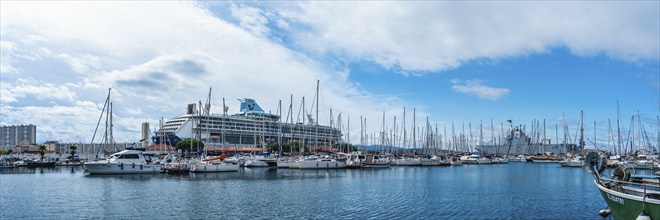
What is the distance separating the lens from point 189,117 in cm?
14912

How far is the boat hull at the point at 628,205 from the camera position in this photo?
18031mm

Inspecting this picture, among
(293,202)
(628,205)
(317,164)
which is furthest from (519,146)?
(628,205)

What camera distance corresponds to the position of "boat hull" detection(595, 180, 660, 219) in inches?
710

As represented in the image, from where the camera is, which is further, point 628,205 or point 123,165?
point 123,165

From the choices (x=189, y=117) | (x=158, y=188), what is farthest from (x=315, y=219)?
(x=189, y=117)

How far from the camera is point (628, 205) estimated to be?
1958 centimetres

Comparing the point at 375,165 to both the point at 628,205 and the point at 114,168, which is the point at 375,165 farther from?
the point at 628,205

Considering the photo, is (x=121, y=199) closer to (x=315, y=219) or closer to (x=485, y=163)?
(x=315, y=219)

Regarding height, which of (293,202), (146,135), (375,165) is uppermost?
(146,135)

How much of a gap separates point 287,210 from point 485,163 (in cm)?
9723

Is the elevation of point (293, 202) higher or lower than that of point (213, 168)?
lower

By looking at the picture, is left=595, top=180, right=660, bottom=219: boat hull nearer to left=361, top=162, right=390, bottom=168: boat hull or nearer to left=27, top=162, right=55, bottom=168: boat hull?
left=361, top=162, right=390, bottom=168: boat hull

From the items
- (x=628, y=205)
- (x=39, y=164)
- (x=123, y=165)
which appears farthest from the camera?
(x=39, y=164)

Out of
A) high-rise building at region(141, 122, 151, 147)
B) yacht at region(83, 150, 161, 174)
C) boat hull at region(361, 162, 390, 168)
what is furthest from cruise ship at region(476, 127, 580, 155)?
yacht at region(83, 150, 161, 174)
